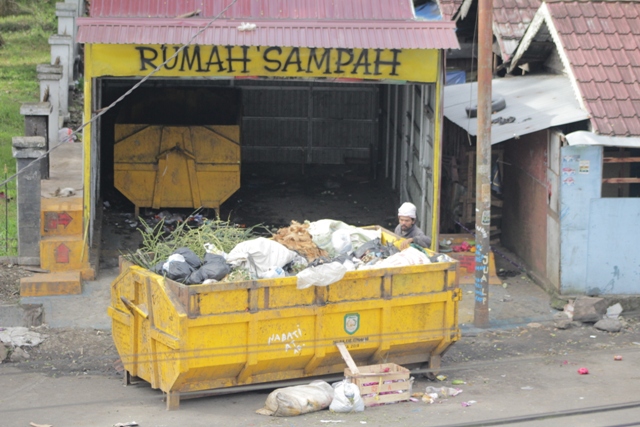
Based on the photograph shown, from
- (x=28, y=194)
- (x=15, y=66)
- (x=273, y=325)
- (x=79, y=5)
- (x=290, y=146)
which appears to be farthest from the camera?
(x=15, y=66)

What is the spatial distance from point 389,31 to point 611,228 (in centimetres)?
380

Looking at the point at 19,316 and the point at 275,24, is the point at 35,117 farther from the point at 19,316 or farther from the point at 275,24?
the point at 275,24

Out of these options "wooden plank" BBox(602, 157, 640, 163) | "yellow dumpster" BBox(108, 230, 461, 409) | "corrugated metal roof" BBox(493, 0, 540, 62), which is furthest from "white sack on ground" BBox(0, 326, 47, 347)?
"corrugated metal roof" BBox(493, 0, 540, 62)

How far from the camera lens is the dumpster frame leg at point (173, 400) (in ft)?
27.7

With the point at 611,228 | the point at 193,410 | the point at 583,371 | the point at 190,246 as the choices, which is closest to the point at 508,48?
the point at 611,228

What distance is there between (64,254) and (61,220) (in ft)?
1.47

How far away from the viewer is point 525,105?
13.7 metres

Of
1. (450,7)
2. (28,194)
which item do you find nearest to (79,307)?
(28,194)

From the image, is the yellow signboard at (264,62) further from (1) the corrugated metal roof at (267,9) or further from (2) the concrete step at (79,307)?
(2) the concrete step at (79,307)

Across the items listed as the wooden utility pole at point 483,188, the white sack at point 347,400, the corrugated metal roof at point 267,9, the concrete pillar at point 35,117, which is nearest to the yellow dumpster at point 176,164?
the concrete pillar at point 35,117

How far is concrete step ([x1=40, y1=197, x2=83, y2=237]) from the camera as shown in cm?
1239

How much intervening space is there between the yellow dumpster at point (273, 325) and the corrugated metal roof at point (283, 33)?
392 centimetres

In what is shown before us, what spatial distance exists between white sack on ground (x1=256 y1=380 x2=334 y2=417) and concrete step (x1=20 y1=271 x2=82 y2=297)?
14.0 feet

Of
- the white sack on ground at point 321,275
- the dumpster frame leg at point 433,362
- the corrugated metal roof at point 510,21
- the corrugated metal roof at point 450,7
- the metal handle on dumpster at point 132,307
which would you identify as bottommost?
the dumpster frame leg at point 433,362
